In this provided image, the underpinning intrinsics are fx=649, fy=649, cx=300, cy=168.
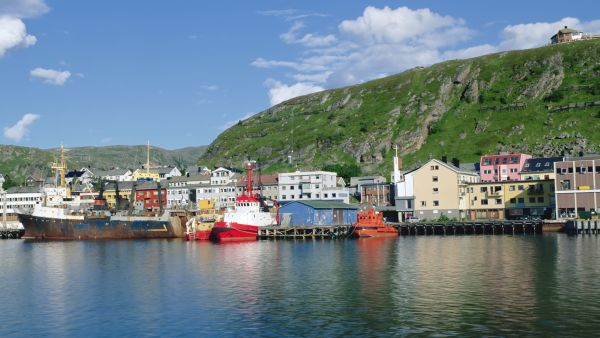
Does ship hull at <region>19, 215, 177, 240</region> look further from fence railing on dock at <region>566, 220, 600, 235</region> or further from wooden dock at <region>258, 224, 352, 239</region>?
fence railing on dock at <region>566, 220, 600, 235</region>

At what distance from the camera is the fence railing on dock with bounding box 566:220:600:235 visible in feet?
345

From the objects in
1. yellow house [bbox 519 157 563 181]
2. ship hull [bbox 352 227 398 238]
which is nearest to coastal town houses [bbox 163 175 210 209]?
ship hull [bbox 352 227 398 238]

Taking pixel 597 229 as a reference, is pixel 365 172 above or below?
above

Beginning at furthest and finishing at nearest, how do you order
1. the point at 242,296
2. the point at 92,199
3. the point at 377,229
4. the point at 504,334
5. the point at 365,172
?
1. the point at 365,172
2. the point at 92,199
3. the point at 377,229
4. the point at 242,296
5. the point at 504,334

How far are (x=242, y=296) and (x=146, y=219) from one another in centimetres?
8358

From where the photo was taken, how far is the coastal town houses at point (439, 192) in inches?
5246

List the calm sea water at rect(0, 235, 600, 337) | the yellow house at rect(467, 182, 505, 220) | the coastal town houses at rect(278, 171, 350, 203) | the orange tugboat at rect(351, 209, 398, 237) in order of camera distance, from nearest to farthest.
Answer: the calm sea water at rect(0, 235, 600, 337), the orange tugboat at rect(351, 209, 398, 237), the yellow house at rect(467, 182, 505, 220), the coastal town houses at rect(278, 171, 350, 203)

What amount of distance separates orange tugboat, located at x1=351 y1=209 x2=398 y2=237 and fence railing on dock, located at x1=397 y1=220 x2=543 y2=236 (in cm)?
779

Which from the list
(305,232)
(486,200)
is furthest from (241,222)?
(486,200)

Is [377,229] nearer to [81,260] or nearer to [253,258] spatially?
[253,258]

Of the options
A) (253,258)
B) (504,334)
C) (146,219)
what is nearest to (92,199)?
(146,219)

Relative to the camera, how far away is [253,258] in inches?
3091

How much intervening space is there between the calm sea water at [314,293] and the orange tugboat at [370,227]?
89.0ft

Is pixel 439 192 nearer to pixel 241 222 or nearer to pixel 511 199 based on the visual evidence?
pixel 511 199
